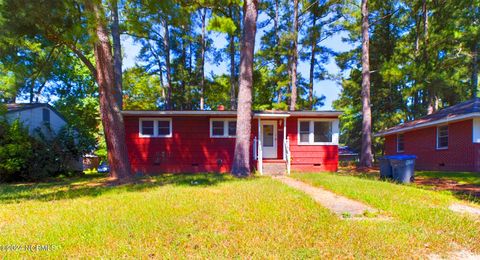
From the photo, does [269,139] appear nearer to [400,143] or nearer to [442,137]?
[442,137]

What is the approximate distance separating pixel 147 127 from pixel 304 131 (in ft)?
23.6

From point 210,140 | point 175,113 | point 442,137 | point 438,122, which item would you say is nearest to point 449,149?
point 442,137

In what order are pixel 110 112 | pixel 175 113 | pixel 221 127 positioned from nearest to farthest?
pixel 110 112, pixel 175 113, pixel 221 127

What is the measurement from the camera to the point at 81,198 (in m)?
6.04

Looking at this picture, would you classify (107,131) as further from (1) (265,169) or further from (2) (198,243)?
(2) (198,243)

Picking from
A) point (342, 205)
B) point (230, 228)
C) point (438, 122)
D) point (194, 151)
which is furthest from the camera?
point (438, 122)

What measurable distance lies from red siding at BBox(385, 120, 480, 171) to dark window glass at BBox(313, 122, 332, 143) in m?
5.93

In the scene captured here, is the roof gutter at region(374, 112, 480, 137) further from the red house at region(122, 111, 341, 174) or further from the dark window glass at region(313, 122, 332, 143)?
the dark window glass at region(313, 122, 332, 143)

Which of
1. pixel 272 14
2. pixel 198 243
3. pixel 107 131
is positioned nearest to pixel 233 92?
pixel 272 14

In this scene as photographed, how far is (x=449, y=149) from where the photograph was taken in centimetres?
1301

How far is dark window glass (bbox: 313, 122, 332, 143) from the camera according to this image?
40.7ft

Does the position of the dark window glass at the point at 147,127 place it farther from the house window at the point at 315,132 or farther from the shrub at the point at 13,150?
the house window at the point at 315,132

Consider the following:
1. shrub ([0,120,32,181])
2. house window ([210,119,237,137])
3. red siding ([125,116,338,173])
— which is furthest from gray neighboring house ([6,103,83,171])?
house window ([210,119,237,137])

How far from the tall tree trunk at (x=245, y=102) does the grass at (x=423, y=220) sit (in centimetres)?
423
